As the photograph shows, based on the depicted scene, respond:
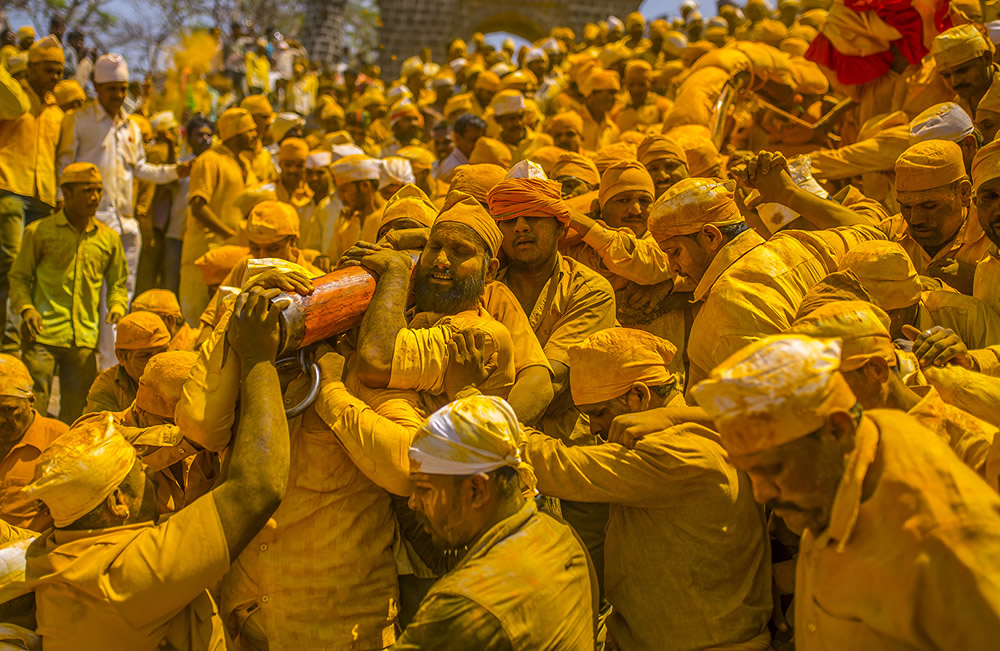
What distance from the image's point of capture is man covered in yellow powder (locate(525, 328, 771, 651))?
4.02m

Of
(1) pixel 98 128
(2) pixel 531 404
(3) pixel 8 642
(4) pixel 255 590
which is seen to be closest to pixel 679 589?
(2) pixel 531 404

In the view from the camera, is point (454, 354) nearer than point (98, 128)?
Yes

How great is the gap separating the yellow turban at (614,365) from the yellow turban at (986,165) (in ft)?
6.36

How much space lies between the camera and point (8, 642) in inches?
145

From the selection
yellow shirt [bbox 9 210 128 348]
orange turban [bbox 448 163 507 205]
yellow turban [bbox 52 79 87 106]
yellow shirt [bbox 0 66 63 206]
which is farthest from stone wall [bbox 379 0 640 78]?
orange turban [bbox 448 163 507 205]

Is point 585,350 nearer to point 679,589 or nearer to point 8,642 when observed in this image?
point 679,589

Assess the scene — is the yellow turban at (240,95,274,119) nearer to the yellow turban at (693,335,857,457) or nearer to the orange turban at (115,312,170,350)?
the orange turban at (115,312,170,350)

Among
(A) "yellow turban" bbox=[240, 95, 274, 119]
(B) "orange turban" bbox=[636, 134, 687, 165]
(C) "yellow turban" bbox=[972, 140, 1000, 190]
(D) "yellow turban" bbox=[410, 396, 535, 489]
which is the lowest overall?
(A) "yellow turban" bbox=[240, 95, 274, 119]

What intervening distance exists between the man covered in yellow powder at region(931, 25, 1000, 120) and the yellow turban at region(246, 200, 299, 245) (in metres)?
4.64

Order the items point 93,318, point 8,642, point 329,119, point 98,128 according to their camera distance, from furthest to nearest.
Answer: point 329,119
point 98,128
point 93,318
point 8,642

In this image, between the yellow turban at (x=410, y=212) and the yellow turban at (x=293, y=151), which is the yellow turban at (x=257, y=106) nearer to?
the yellow turban at (x=293, y=151)

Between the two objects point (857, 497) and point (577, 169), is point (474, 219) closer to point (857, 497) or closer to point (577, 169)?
point (857, 497)

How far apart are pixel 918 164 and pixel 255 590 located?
12.8ft

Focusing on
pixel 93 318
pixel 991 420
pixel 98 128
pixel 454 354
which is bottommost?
pixel 93 318
